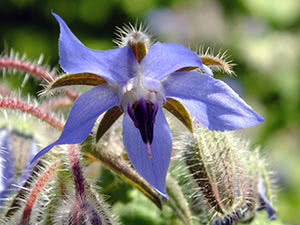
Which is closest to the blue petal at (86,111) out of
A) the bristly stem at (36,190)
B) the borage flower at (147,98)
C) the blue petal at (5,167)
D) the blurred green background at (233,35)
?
the borage flower at (147,98)

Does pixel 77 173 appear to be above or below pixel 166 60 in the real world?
below

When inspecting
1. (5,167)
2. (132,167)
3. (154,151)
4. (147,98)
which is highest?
(147,98)

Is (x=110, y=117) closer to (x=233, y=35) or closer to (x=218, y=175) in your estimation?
(x=218, y=175)

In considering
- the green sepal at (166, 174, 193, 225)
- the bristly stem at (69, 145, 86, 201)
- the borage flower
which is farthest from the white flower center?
the green sepal at (166, 174, 193, 225)

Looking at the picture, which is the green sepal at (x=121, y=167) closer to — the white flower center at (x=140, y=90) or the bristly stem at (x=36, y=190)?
the bristly stem at (x=36, y=190)

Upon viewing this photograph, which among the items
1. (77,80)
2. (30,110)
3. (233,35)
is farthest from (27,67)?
(233,35)

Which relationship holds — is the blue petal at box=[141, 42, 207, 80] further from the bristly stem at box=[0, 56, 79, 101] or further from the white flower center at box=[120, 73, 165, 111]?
the bristly stem at box=[0, 56, 79, 101]
